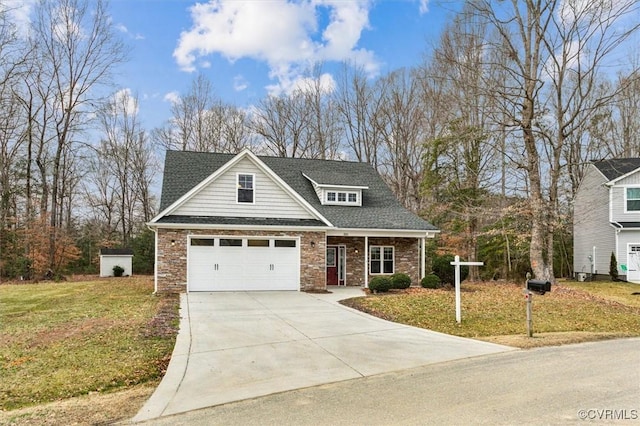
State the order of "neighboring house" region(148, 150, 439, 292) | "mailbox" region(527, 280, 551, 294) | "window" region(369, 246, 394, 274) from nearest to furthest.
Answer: "mailbox" region(527, 280, 551, 294)
"neighboring house" region(148, 150, 439, 292)
"window" region(369, 246, 394, 274)

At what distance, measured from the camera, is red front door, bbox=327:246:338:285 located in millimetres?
19109

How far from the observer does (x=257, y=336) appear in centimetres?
861

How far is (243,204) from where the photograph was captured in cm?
1705

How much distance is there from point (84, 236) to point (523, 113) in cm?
3237

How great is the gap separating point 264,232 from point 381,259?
18.8ft

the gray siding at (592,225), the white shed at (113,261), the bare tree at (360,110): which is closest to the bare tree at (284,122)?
the bare tree at (360,110)

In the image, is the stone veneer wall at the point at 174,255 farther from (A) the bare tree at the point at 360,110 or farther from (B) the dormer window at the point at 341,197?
(A) the bare tree at the point at 360,110

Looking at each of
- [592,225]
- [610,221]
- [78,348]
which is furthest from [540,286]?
[592,225]

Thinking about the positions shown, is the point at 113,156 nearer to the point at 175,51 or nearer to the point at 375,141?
the point at 175,51

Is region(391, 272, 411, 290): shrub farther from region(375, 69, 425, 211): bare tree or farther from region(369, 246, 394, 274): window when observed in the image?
region(375, 69, 425, 211): bare tree

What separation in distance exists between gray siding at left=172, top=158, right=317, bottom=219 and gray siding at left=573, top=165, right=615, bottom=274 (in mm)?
17731

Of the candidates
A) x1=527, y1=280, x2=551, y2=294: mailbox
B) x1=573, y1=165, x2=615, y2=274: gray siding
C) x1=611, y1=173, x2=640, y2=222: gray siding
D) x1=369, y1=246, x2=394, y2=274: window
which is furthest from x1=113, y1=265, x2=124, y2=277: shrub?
x1=611, y1=173, x2=640, y2=222: gray siding

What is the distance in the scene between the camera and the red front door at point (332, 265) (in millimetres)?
19109

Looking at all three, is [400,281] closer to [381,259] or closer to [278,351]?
[381,259]
